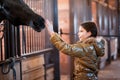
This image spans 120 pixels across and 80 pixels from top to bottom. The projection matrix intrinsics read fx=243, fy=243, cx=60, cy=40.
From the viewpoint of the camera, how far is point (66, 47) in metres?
2.16

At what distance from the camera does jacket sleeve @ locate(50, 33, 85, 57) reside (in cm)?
212

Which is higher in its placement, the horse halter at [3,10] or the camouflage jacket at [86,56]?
the horse halter at [3,10]

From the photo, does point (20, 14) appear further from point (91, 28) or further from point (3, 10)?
point (91, 28)

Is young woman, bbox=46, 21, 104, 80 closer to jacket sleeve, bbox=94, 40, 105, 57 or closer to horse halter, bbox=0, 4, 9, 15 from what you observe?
jacket sleeve, bbox=94, 40, 105, 57

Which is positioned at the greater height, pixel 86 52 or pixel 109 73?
pixel 86 52

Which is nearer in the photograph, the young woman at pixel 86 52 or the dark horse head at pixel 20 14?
the dark horse head at pixel 20 14

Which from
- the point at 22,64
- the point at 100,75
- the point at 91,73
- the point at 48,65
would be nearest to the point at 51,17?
the point at 48,65

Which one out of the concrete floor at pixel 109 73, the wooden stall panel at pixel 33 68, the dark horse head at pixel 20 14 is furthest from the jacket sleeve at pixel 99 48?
the concrete floor at pixel 109 73

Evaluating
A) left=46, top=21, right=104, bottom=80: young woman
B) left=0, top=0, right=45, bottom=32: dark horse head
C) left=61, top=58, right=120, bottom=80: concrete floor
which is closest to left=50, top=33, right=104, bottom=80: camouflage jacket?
left=46, top=21, right=104, bottom=80: young woman

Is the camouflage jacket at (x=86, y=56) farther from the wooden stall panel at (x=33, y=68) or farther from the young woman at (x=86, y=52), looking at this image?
the wooden stall panel at (x=33, y=68)

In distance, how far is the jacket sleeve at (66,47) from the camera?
2125mm

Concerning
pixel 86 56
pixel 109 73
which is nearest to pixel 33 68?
pixel 86 56

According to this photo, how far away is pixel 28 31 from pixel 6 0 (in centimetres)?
98

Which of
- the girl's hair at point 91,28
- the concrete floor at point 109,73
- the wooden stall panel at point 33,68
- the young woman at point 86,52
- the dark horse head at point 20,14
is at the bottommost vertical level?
the concrete floor at point 109,73
